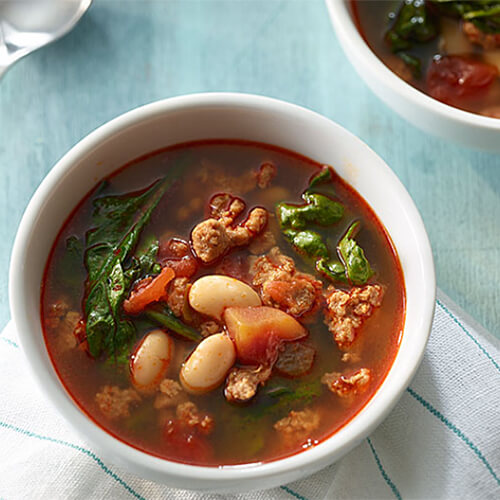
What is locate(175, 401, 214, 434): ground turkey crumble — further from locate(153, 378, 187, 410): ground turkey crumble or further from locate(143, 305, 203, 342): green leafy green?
locate(143, 305, 203, 342): green leafy green

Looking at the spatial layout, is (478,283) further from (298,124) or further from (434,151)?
(298,124)

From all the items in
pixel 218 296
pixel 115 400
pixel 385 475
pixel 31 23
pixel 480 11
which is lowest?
pixel 385 475

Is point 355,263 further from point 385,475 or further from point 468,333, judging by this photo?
point 385,475

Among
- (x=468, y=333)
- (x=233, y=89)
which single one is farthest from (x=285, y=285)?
(x=233, y=89)

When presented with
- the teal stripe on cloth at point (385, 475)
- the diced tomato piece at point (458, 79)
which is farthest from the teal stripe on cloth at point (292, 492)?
the diced tomato piece at point (458, 79)

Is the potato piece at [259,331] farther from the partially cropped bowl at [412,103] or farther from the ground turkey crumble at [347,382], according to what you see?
the partially cropped bowl at [412,103]

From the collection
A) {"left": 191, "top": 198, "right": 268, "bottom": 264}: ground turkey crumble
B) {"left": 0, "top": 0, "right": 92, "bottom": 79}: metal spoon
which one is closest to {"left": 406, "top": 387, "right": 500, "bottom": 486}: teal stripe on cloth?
{"left": 191, "top": 198, "right": 268, "bottom": 264}: ground turkey crumble

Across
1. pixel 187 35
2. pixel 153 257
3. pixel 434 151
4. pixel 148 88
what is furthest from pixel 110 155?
pixel 434 151
